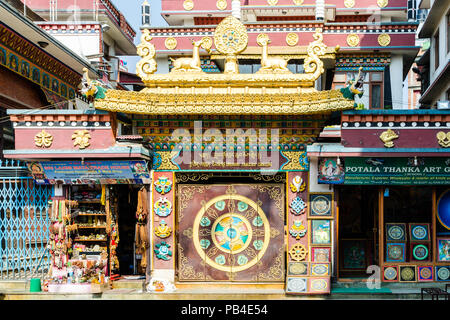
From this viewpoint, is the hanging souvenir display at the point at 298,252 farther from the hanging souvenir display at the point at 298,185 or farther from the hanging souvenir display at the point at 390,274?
the hanging souvenir display at the point at 390,274

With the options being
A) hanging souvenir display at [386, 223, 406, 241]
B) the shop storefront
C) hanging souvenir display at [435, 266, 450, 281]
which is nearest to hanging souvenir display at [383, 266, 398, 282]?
hanging souvenir display at [386, 223, 406, 241]

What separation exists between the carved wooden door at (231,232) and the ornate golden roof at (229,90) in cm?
215

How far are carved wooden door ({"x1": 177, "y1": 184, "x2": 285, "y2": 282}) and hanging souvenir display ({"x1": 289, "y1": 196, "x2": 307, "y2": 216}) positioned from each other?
15.0 inches

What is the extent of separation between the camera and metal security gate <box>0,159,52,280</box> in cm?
1338

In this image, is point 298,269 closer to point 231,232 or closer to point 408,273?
point 231,232

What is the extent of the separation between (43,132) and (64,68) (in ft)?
21.9

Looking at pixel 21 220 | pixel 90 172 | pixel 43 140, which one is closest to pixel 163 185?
pixel 90 172

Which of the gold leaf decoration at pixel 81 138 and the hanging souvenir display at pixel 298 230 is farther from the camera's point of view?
the hanging souvenir display at pixel 298 230

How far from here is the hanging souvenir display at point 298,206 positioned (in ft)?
42.1

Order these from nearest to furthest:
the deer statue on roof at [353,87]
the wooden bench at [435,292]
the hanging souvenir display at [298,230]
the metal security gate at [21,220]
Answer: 1. the wooden bench at [435,292]
2. the deer statue on roof at [353,87]
3. the hanging souvenir display at [298,230]
4. the metal security gate at [21,220]

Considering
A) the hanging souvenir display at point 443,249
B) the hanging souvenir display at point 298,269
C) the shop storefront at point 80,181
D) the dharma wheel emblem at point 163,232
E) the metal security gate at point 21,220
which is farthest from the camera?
the metal security gate at point 21,220

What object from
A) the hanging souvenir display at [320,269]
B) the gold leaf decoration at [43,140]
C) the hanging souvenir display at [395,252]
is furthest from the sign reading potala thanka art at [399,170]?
the gold leaf decoration at [43,140]

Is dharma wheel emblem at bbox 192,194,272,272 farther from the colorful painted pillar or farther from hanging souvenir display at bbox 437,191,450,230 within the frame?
hanging souvenir display at bbox 437,191,450,230

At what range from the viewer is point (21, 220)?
44.0 feet
